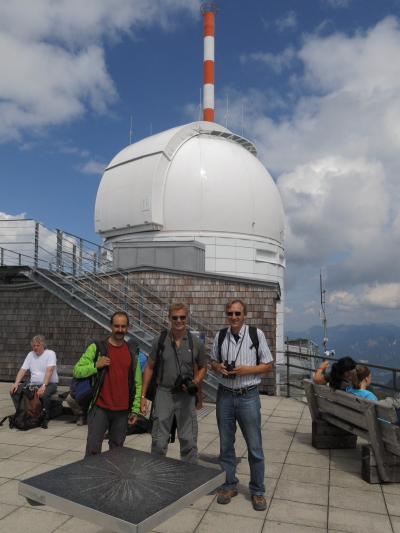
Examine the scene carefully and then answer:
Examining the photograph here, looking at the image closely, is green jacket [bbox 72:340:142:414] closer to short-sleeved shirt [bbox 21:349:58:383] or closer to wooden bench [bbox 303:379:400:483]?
wooden bench [bbox 303:379:400:483]

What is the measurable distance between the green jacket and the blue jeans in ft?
2.51

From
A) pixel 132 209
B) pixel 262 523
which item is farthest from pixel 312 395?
pixel 132 209

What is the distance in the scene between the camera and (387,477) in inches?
171

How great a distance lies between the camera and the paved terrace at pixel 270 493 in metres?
3.51

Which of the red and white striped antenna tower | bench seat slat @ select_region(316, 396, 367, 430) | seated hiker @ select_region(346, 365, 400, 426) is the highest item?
the red and white striped antenna tower

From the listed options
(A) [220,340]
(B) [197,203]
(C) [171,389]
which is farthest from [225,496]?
(B) [197,203]

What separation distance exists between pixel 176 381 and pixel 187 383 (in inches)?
3.9

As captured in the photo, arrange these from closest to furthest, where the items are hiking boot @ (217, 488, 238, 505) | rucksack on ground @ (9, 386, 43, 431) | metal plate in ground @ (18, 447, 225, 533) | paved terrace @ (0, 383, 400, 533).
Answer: metal plate in ground @ (18, 447, 225, 533), paved terrace @ (0, 383, 400, 533), hiking boot @ (217, 488, 238, 505), rucksack on ground @ (9, 386, 43, 431)

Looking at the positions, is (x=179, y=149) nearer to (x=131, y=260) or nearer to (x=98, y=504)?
(x=131, y=260)

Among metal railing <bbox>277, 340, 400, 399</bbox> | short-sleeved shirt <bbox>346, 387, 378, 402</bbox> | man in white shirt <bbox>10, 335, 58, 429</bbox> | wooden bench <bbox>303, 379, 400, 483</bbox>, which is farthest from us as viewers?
man in white shirt <bbox>10, 335, 58, 429</bbox>

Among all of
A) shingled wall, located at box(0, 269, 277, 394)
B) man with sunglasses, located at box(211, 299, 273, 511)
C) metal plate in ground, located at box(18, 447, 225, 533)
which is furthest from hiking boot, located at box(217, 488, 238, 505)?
shingled wall, located at box(0, 269, 277, 394)

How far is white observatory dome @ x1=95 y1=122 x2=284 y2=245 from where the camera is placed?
53.6ft

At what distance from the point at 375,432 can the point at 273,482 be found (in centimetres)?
116

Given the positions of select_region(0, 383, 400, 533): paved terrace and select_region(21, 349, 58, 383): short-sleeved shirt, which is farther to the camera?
select_region(21, 349, 58, 383): short-sleeved shirt
